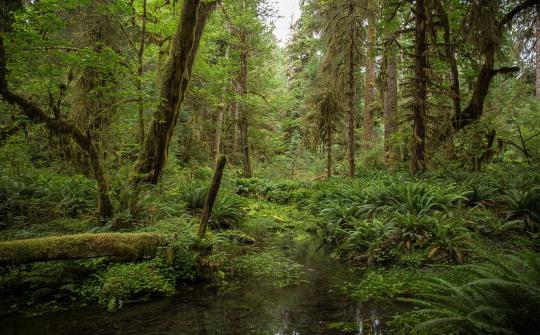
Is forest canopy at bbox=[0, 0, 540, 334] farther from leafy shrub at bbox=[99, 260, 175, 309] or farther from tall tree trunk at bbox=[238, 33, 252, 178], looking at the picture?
tall tree trunk at bbox=[238, 33, 252, 178]

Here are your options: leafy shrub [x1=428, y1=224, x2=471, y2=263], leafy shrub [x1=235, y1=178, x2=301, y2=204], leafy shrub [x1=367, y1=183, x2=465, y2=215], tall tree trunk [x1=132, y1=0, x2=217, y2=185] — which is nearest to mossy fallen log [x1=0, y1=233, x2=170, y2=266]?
tall tree trunk [x1=132, y1=0, x2=217, y2=185]

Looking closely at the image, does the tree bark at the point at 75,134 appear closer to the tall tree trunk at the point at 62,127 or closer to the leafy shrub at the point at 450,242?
the tall tree trunk at the point at 62,127

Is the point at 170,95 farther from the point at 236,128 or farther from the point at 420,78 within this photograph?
the point at 236,128

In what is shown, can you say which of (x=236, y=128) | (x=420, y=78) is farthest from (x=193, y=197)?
(x=236, y=128)

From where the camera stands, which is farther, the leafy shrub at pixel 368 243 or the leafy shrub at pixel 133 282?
the leafy shrub at pixel 368 243

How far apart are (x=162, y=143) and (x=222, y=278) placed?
18.5 ft

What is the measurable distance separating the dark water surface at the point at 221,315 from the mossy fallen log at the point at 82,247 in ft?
2.99

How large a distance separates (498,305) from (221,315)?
2.93 m

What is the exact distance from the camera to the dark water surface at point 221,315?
3742 millimetres

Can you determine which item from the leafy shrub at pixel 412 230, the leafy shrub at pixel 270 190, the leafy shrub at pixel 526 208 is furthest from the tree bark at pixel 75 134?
the leafy shrub at pixel 526 208

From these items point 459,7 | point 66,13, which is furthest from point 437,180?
point 66,13

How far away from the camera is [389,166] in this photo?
14.2 metres

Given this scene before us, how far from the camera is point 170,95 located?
9922 mm

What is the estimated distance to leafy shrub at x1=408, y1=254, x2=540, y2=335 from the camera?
8.27 feet
